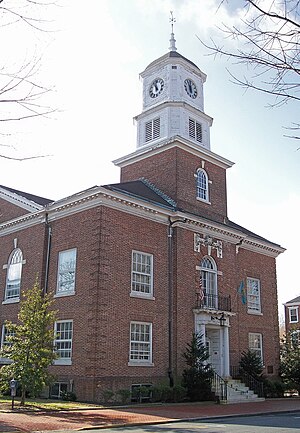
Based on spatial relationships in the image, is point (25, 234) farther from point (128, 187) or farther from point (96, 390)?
point (96, 390)

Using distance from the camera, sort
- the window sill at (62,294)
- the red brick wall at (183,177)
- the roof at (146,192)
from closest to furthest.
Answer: the window sill at (62,294) → the roof at (146,192) → the red brick wall at (183,177)

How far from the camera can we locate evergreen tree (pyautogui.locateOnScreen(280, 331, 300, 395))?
29.4 metres

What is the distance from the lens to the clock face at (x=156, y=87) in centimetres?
3103

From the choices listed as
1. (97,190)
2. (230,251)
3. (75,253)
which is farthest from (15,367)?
(230,251)

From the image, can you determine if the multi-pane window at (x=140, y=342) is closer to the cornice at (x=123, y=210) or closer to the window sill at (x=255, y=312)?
the cornice at (x=123, y=210)

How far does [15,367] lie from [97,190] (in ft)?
27.0

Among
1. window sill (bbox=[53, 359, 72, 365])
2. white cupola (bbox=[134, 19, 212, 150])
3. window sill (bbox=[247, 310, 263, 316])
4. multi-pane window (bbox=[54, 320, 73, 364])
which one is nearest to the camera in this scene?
window sill (bbox=[53, 359, 72, 365])

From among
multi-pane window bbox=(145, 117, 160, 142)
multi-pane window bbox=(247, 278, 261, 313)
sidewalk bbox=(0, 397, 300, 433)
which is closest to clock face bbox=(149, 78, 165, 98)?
multi-pane window bbox=(145, 117, 160, 142)

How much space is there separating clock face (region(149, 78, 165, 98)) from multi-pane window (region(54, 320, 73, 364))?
1526 cm

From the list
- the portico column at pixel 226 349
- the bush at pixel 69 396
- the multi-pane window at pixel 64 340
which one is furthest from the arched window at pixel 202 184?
the bush at pixel 69 396

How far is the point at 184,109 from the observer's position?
2995 cm

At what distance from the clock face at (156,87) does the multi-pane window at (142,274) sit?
1141 centimetres

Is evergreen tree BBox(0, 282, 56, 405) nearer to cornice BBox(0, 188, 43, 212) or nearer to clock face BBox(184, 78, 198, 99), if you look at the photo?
cornice BBox(0, 188, 43, 212)

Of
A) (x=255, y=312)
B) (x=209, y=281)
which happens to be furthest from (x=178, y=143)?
(x=255, y=312)
